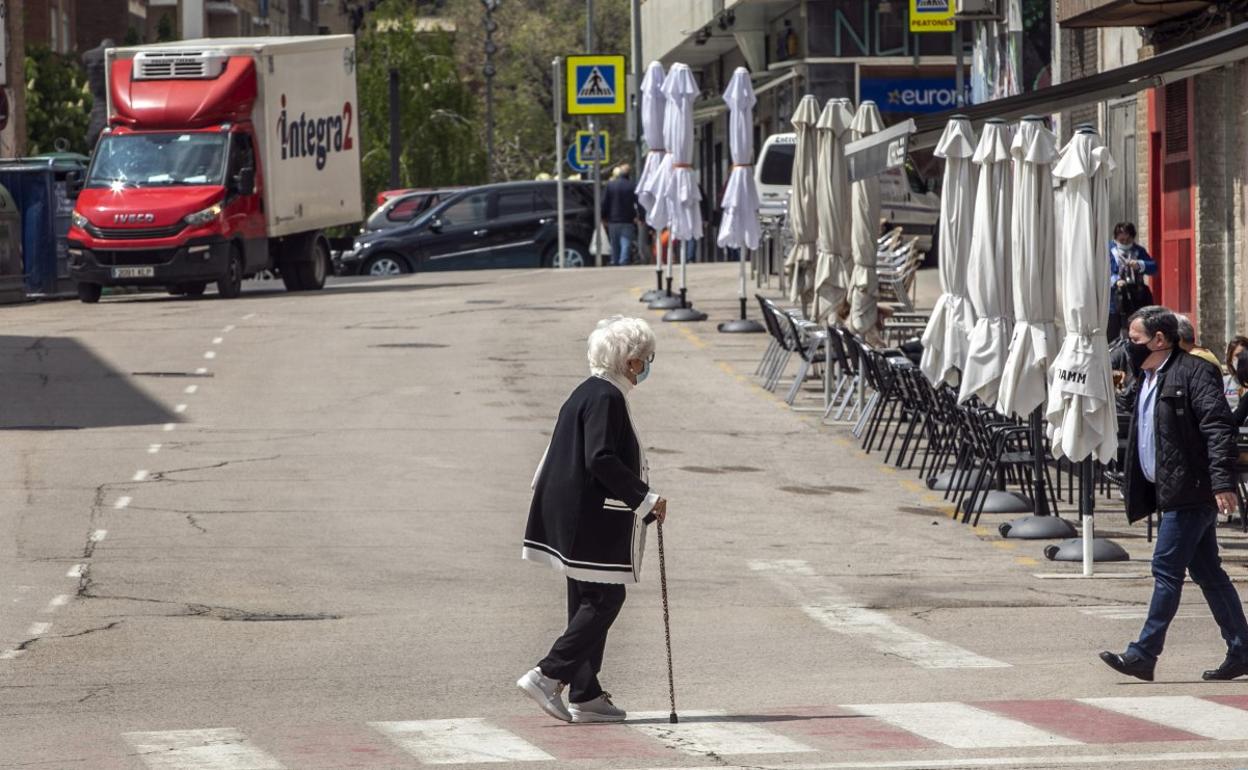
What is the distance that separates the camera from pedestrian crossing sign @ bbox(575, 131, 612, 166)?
147 feet

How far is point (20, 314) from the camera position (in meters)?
31.5

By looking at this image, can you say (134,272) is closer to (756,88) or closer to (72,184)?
(72,184)

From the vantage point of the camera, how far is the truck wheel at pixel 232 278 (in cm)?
3366

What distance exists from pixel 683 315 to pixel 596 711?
2021 cm

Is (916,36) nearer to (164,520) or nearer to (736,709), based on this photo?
(164,520)

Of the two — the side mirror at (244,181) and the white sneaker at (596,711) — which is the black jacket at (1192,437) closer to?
the white sneaker at (596,711)

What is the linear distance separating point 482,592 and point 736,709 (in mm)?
3856

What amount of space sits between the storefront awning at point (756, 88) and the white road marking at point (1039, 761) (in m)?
38.1

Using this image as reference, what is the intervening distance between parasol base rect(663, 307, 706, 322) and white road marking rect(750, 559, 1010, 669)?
1487 cm

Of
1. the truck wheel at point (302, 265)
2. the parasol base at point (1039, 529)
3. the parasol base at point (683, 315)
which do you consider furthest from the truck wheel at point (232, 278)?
the parasol base at point (1039, 529)

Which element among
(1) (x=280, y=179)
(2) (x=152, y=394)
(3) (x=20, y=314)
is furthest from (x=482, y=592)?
(1) (x=280, y=179)

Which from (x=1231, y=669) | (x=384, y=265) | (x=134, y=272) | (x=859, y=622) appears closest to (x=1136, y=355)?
(x=859, y=622)

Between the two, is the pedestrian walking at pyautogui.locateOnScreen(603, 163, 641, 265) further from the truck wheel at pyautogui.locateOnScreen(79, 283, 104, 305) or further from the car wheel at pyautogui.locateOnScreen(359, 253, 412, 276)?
the truck wheel at pyautogui.locateOnScreen(79, 283, 104, 305)

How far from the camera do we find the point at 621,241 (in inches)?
1619
